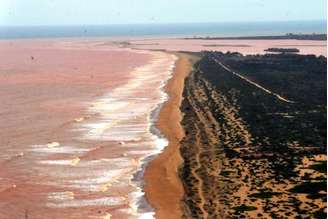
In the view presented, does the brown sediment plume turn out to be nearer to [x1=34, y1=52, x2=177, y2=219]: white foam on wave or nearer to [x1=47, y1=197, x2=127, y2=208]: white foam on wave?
[x1=34, y1=52, x2=177, y2=219]: white foam on wave

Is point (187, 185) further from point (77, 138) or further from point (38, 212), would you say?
point (77, 138)

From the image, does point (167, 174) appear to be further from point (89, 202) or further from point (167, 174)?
point (89, 202)

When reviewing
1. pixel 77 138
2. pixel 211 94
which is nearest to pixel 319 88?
pixel 211 94

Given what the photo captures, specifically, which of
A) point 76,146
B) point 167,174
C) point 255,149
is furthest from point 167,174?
point 76,146

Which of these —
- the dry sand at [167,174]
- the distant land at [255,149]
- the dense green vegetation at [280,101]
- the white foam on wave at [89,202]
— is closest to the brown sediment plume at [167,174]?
the dry sand at [167,174]

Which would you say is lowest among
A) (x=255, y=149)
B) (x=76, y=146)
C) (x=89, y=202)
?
(x=76, y=146)

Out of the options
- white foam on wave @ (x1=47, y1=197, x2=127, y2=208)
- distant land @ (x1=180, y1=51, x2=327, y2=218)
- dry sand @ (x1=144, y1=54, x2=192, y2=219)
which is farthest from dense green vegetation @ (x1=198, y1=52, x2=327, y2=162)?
white foam on wave @ (x1=47, y1=197, x2=127, y2=208)
